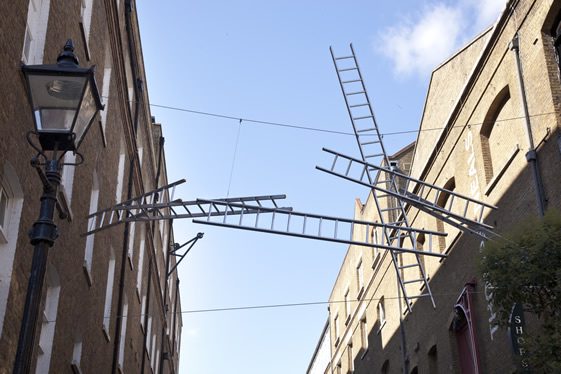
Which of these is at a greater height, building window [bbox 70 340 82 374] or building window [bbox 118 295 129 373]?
building window [bbox 118 295 129 373]

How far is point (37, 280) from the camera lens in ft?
24.2

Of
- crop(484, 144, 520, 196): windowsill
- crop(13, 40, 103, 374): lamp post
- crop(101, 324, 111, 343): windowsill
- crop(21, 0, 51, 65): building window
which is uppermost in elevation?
crop(484, 144, 520, 196): windowsill

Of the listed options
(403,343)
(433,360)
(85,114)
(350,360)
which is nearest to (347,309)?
(350,360)

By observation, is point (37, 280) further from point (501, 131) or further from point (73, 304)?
point (501, 131)

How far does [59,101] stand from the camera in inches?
305

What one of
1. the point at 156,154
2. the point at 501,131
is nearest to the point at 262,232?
the point at 501,131

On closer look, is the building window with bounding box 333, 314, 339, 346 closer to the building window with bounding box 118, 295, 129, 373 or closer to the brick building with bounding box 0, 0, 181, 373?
the brick building with bounding box 0, 0, 181, 373

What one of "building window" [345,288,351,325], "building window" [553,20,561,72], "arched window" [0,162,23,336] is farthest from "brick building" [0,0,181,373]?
"building window" [345,288,351,325]

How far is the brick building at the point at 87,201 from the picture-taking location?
40.8 ft

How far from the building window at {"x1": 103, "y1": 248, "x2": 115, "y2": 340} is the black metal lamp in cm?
1348

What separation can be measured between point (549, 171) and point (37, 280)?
1231 centimetres

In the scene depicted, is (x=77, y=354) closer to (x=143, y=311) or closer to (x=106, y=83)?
(x=106, y=83)

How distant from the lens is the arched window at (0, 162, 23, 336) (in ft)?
40.0

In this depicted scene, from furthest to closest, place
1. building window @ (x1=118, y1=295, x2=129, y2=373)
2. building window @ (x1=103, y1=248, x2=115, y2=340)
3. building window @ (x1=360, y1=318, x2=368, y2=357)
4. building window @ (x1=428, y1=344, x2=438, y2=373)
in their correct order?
1. building window @ (x1=360, y1=318, x2=368, y2=357)
2. building window @ (x1=428, y1=344, x2=438, y2=373)
3. building window @ (x1=118, y1=295, x2=129, y2=373)
4. building window @ (x1=103, y1=248, x2=115, y2=340)
